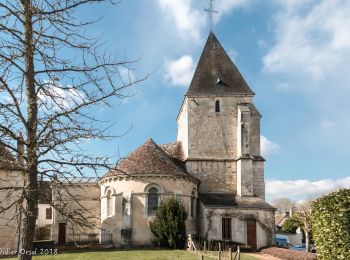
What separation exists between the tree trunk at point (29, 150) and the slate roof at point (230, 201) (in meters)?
24.2

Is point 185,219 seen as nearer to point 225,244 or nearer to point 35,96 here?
point 225,244

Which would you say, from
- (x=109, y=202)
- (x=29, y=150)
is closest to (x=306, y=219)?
(x=109, y=202)

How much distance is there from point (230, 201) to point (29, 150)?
84.9 ft

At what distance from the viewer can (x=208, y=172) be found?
32875mm

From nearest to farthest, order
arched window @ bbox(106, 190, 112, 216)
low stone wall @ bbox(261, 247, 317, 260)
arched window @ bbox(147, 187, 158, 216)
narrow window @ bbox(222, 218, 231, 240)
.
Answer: low stone wall @ bbox(261, 247, 317, 260) → arched window @ bbox(147, 187, 158, 216) → narrow window @ bbox(222, 218, 231, 240) → arched window @ bbox(106, 190, 112, 216)

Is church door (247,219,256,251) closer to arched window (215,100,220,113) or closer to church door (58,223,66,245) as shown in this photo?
arched window (215,100,220,113)

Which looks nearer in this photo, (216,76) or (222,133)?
(222,133)

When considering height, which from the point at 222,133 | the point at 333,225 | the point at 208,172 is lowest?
the point at 333,225

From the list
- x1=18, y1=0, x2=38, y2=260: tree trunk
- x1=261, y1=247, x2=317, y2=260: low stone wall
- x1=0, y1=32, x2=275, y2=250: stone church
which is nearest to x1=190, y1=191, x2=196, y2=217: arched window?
x1=0, y1=32, x2=275, y2=250: stone church

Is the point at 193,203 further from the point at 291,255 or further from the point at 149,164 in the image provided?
the point at 291,255

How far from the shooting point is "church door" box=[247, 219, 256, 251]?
96.4ft

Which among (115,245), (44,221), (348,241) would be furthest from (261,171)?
(44,221)

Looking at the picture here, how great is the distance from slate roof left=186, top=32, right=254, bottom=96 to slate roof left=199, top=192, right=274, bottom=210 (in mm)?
8008

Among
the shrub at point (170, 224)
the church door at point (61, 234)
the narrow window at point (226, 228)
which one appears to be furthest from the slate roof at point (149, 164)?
the church door at point (61, 234)
